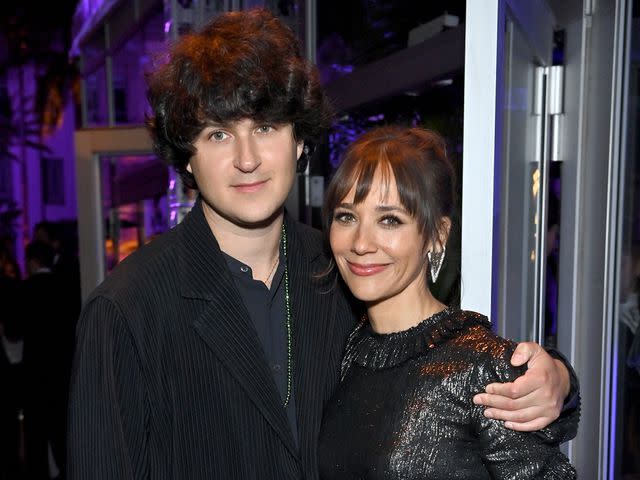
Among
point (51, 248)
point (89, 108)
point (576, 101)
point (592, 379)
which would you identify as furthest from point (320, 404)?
point (89, 108)

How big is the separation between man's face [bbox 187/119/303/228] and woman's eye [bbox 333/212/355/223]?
16cm

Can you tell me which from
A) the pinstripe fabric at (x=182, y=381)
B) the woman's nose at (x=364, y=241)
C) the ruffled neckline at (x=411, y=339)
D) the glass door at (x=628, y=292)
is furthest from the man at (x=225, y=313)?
the glass door at (x=628, y=292)

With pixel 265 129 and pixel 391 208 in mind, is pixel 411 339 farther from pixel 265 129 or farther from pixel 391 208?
pixel 265 129

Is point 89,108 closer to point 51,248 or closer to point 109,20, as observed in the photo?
point 109,20

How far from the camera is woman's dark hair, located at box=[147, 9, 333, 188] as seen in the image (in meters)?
1.56

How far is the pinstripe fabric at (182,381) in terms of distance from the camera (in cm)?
131

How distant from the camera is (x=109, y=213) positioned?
5977 millimetres

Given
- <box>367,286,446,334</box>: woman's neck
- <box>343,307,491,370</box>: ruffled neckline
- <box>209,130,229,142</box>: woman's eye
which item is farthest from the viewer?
<box>209,130,229,142</box>: woman's eye

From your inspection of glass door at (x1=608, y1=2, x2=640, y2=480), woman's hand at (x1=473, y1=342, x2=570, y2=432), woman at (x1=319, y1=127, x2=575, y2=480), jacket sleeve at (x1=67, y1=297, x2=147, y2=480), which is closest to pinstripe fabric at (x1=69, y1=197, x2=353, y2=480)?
jacket sleeve at (x1=67, y1=297, x2=147, y2=480)

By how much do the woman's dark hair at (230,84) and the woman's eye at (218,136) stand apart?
0.11ft

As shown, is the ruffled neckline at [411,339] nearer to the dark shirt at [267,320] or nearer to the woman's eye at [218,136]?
the dark shirt at [267,320]

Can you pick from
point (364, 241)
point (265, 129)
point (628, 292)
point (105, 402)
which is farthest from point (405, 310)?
point (628, 292)

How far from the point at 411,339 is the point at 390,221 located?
0.26 meters

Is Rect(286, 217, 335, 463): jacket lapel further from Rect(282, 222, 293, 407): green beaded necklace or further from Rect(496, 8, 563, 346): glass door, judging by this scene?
Rect(496, 8, 563, 346): glass door
